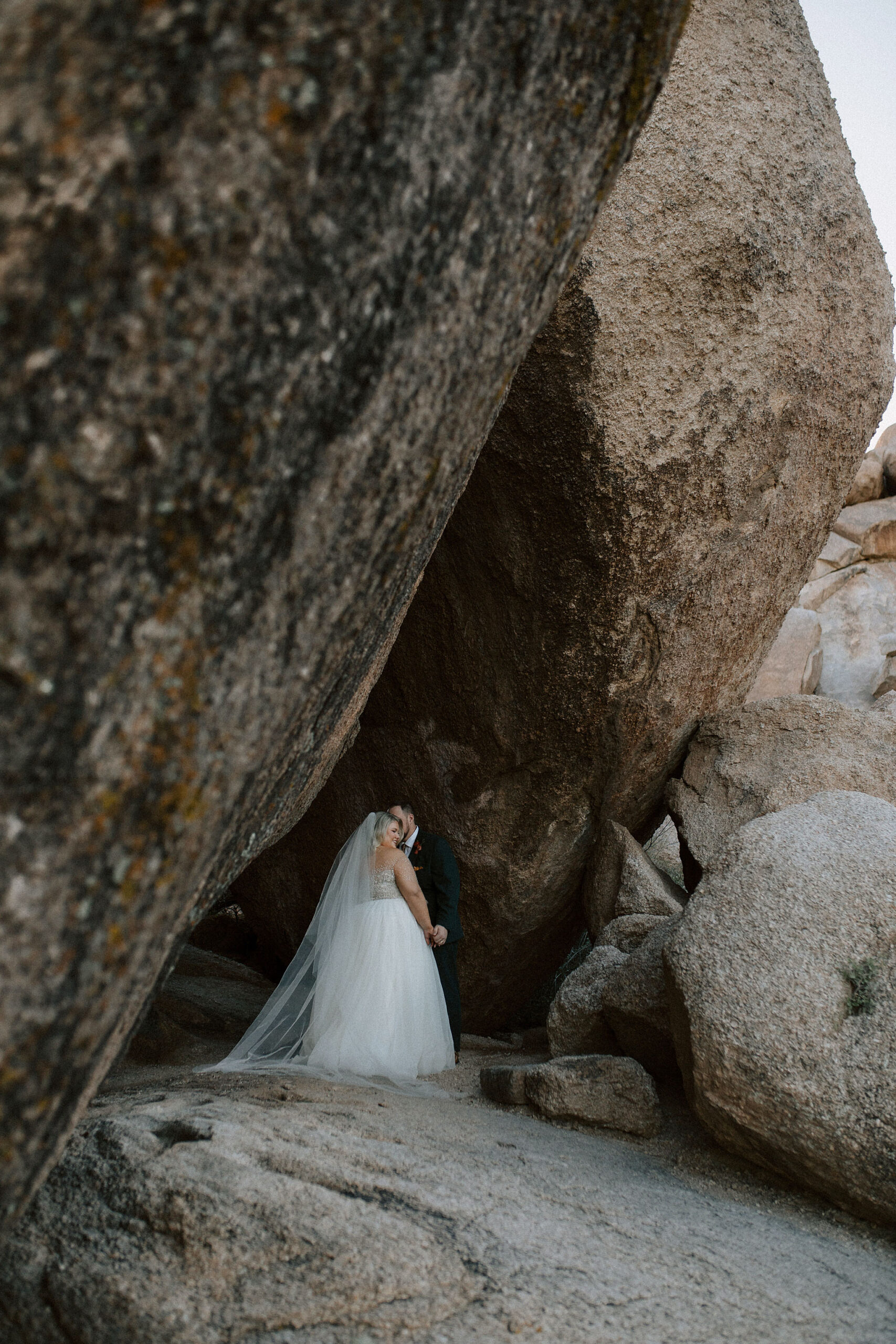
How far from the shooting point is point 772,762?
17.0 ft

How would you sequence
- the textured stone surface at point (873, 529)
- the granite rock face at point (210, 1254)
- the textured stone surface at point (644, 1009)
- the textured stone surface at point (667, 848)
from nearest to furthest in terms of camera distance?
the granite rock face at point (210, 1254) < the textured stone surface at point (644, 1009) < the textured stone surface at point (667, 848) < the textured stone surface at point (873, 529)

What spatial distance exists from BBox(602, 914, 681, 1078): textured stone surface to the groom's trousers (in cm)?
119

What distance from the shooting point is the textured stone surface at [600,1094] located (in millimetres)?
3748

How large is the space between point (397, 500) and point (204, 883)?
3.09ft

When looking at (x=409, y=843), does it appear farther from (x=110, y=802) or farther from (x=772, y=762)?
(x=110, y=802)

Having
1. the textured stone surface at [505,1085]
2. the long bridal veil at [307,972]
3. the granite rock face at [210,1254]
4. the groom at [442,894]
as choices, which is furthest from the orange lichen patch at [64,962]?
the groom at [442,894]

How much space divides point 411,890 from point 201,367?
4.03m

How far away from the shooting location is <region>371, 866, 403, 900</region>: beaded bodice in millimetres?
5090

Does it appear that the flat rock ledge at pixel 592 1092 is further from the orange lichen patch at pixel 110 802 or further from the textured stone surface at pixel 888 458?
the textured stone surface at pixel 888 458

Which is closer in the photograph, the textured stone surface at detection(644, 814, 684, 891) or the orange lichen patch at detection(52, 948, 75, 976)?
the orange lichen patch at detection(52, 948, 75, 976)

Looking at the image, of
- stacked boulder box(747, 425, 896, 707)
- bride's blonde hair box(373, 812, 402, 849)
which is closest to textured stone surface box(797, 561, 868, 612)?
stacked boulder box(747, 425, 896, 707)

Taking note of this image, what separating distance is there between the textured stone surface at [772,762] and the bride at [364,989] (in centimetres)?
169

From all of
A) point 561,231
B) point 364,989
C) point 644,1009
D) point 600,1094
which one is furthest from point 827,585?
point 561,231

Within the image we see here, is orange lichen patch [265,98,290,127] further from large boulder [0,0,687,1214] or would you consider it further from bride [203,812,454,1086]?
bride [203,812,454,1086]
